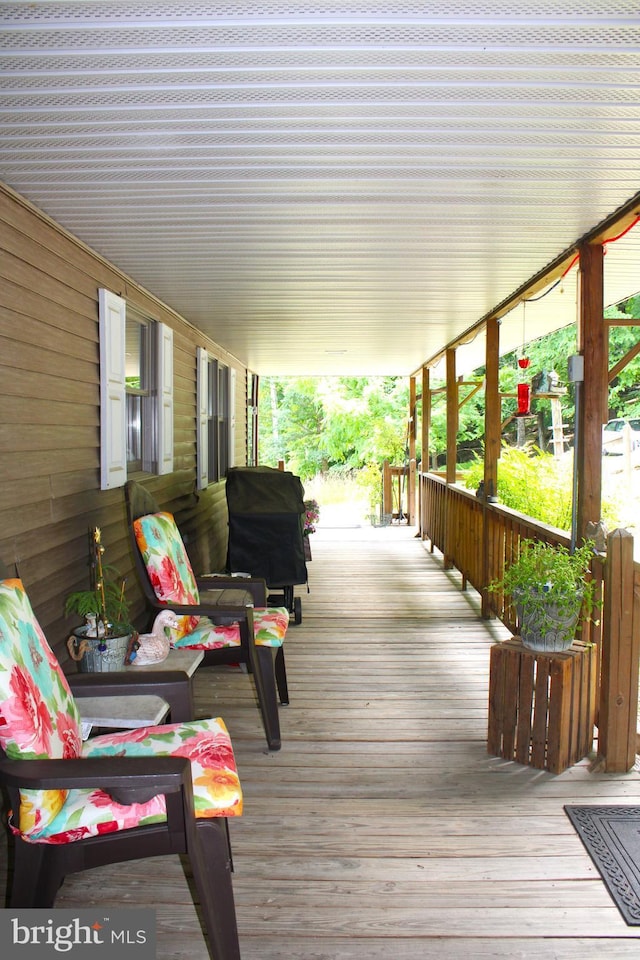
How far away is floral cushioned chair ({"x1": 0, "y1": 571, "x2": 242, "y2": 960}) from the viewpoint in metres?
1.74

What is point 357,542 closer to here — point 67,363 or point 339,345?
point 339,345

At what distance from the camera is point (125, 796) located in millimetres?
1785

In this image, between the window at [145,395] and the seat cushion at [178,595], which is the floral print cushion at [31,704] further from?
Result: the window at [145,395]

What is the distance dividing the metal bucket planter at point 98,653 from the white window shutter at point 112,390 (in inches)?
47.4

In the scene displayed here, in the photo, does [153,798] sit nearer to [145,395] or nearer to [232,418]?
[145,395]

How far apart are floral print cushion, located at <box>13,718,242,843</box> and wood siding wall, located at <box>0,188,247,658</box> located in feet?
3.17

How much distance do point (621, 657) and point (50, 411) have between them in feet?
8.97

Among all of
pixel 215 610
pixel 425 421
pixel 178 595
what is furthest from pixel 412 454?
pixel 215 610

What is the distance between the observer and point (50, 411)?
3.24 m

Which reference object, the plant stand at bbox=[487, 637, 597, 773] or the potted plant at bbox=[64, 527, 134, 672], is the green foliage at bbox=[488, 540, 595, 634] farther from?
the potted plant at bbox=[64, 527, 134, 672]

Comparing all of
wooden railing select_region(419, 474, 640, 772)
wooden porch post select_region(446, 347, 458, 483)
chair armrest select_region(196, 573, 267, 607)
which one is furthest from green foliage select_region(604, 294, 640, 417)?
chair armrest select_region(196, 573, 267, 607)

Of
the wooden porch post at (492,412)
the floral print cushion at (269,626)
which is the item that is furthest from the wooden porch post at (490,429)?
the floral print cushion at (269,626)

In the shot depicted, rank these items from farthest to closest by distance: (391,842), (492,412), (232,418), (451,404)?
(232,418)
(451,404)
(492,412)
(391,842)

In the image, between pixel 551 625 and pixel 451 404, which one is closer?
pixel 551 625
